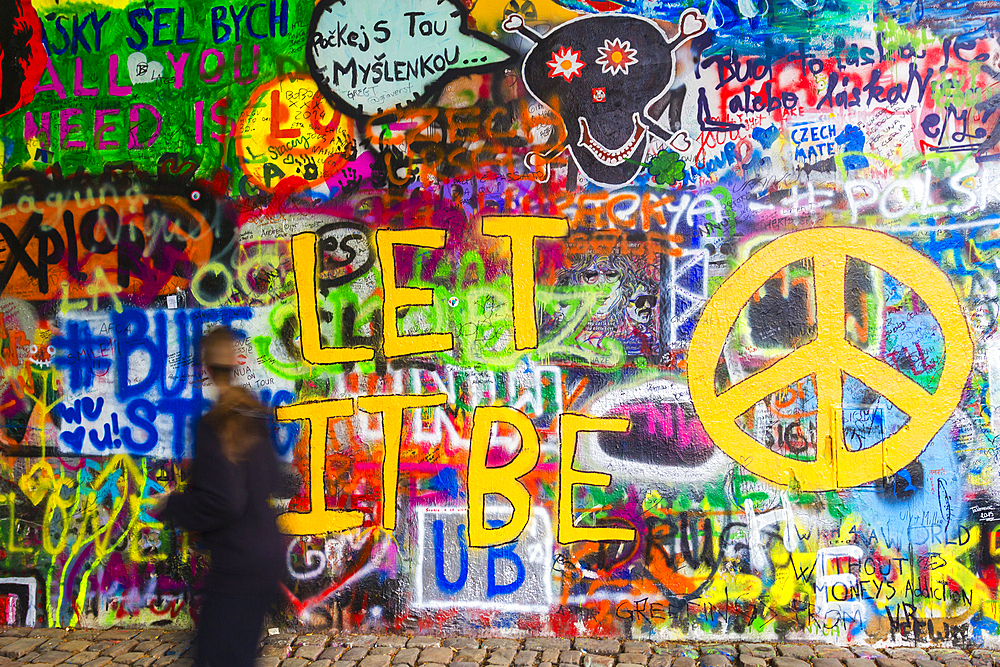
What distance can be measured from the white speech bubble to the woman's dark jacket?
2.55 metres

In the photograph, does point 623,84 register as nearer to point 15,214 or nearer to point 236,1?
point 236,1

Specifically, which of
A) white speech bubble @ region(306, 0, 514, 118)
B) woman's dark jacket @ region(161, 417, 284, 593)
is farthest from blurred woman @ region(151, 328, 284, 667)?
white speech bubble @ region(306, 0, 514, 118)

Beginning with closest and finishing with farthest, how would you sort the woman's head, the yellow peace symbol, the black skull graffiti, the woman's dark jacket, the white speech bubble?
the woman's dark jacket, the woman's head, the yellow peace symbol, the black skull graffiti, the white speech bubble

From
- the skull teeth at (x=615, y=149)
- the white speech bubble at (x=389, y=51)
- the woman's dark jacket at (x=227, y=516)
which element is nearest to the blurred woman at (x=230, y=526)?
the woman's dark jacket at (x=227, y=516)

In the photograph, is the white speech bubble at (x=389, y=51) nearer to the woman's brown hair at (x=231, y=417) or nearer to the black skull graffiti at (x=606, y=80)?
the black skull graffiti at (x=606, y=80)

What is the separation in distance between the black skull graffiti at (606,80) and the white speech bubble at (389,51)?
0.30 m

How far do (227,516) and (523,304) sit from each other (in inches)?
85.8

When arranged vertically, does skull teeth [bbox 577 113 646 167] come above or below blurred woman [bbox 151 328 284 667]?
above

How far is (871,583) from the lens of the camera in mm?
4008

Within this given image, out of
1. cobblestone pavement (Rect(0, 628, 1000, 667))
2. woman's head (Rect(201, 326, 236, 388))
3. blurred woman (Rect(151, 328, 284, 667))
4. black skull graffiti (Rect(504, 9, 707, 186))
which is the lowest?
cobblestone pavement (Rect(0, 628, 1000, 667))

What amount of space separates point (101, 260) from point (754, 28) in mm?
4512

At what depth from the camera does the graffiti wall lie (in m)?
4.05

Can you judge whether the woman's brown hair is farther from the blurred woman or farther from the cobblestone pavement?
the cobblestone pavement

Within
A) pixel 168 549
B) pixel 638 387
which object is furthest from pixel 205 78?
pixel 638 387
